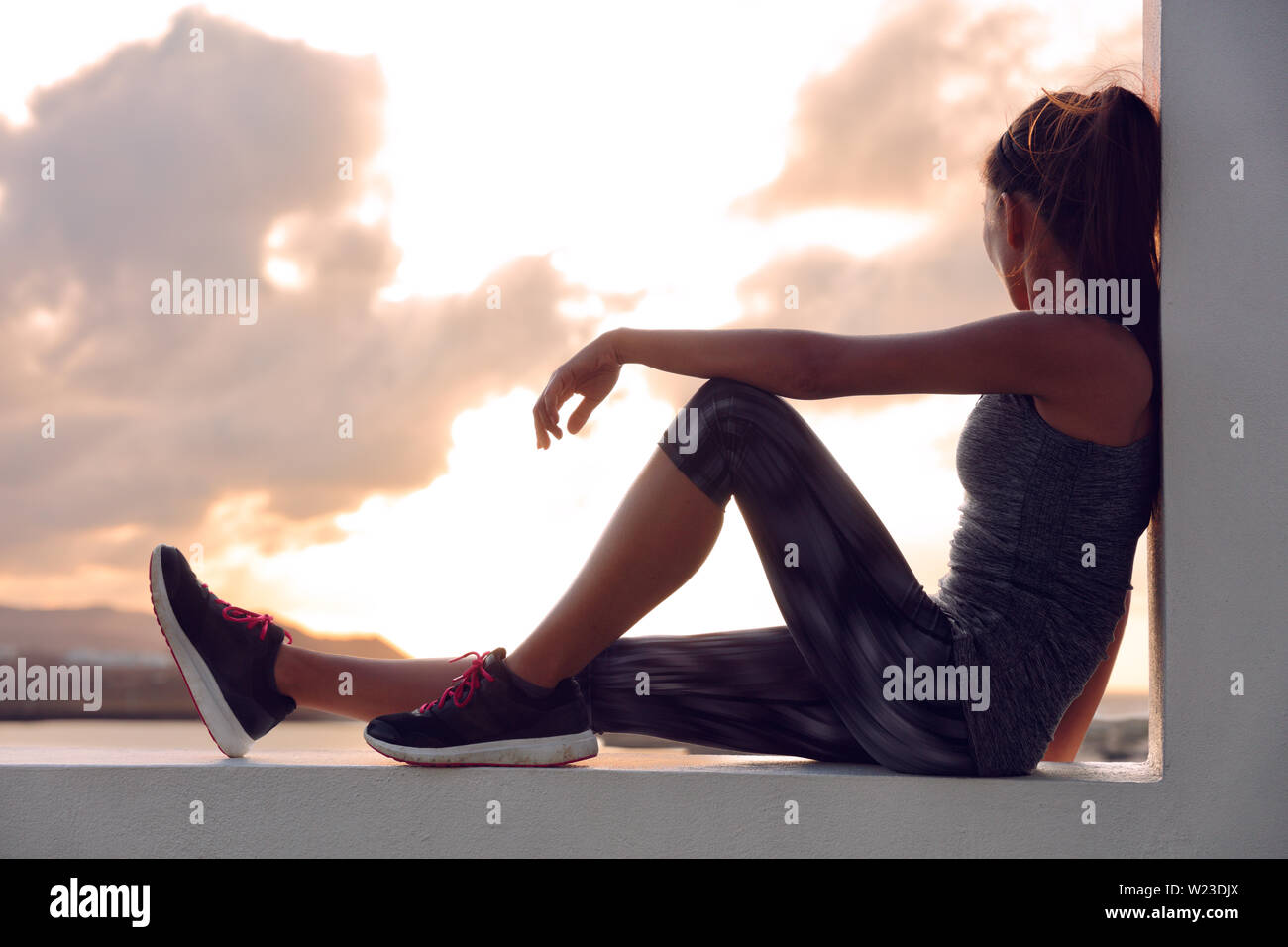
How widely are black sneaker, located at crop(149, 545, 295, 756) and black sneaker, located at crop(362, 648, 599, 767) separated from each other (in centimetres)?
21

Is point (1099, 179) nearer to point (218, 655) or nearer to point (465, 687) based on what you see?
point (465, 687)

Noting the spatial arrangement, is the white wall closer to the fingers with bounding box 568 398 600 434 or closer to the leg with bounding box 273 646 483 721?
the leg with bounding box 273 646 483 721

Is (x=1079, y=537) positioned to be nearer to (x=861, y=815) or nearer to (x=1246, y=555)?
(x=1246, y=555)

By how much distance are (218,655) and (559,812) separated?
528 millimetres

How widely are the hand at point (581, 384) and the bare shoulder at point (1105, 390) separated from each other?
20.3 inches

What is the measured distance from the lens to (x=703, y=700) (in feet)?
4.27

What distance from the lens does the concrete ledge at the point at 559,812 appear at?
43.9 inches

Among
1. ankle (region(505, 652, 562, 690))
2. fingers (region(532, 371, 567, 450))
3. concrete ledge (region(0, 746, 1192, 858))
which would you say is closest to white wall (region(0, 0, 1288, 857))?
concrete ledge (region(0, 746, 1192, 858))

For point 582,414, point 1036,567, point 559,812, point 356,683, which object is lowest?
point 559,812

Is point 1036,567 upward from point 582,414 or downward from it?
downward

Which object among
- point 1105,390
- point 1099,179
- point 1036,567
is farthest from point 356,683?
point 1099,179

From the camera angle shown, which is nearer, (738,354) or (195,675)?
(738,354)

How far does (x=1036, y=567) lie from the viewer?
1.12 meters
